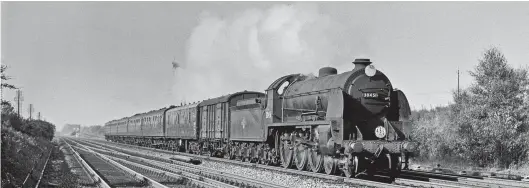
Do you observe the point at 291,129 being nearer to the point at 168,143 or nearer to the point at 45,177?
the point at 45,177

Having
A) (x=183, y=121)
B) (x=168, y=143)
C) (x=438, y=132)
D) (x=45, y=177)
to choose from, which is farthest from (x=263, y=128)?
(x=168, y=143)

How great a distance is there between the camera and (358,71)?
14.6m

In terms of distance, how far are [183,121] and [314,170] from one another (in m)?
18.6

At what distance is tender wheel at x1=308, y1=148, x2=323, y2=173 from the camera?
15080 mm

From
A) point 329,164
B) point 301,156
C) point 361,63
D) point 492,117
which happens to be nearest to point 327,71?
point 361,63

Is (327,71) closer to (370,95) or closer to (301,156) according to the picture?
(370,95)

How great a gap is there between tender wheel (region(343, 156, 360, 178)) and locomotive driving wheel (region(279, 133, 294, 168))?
326 centimetres

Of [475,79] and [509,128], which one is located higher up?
[475,79]

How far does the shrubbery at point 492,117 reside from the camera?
22047 mm

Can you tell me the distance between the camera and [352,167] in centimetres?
1354

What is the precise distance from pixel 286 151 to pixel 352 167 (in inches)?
158

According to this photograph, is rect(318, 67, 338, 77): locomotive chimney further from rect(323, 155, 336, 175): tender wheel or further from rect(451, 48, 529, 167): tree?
rect(451, 48, 529, 167): tree

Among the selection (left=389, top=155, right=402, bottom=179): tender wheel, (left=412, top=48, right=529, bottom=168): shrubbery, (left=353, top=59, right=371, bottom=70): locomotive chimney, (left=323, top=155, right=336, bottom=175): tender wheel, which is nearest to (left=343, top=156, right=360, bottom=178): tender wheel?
(left=323, top=155, right=336, bottom=175): tender wheel

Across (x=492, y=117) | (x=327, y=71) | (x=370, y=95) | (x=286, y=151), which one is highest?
(x=327, y=71)
